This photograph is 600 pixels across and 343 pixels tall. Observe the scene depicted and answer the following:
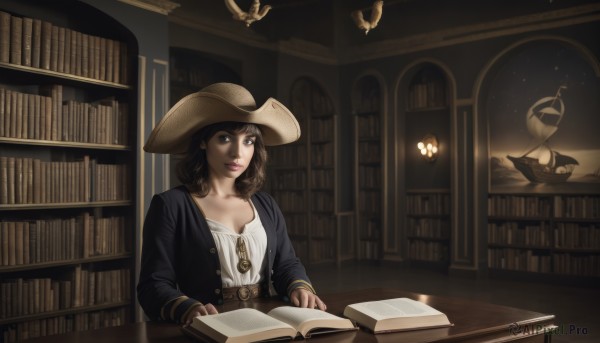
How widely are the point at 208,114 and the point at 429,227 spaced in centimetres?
607

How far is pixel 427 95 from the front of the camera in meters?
7.61

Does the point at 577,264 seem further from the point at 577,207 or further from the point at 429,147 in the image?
the point at 429,147

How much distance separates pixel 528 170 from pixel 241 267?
5.73 metres

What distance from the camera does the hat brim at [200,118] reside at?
1.91m

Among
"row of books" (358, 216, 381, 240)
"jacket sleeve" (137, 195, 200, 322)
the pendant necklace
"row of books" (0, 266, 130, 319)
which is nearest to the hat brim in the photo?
"jacket sleeve" (137, 195, 200, 322)

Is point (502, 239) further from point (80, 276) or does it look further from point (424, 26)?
point (80, 276)

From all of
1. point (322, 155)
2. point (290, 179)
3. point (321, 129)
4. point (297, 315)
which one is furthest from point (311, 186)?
point (297, 315)

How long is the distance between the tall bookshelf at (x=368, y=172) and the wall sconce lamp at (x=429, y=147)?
652 millimetres

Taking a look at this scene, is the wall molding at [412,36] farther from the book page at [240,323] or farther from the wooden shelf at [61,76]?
the book page at [240,323]

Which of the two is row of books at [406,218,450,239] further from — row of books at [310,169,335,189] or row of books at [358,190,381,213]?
row of books at [310,169,335,189]

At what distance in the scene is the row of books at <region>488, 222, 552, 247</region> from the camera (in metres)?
6.50

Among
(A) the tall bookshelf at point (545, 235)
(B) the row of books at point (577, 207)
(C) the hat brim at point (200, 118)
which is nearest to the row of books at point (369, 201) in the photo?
(A) the tall bookshelf at point (545, 235)

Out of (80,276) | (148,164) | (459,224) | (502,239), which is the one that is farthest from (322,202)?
(80,276)

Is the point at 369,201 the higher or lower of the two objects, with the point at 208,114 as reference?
lower
